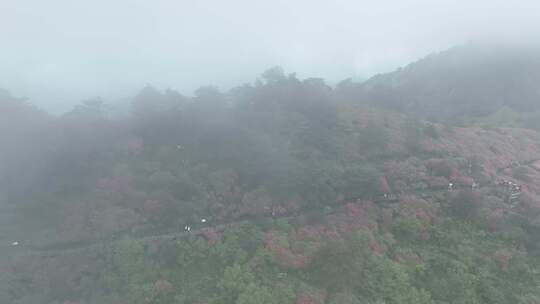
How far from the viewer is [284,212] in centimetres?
1900

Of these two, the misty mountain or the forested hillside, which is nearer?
the forested hillside

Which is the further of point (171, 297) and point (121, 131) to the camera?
point (121, 131)

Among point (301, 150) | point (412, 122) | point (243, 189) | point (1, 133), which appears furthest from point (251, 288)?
point (412, 122)

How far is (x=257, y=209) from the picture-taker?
18953 millimetres

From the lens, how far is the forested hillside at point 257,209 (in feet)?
50.8

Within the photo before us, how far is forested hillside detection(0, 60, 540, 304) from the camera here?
15.5 metres

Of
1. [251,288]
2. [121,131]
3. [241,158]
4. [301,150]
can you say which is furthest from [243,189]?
[121,131]

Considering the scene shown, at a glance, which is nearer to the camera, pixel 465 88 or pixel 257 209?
pixel 257 209

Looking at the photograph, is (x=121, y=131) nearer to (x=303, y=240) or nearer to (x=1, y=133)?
(x=1, y=133)

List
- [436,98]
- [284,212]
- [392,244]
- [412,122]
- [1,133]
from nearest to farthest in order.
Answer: [392,244] → [284,212] → [1,133] → [412,122] → [436,98]

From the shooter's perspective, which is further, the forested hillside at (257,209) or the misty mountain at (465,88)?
the misty mountain at (465,88)

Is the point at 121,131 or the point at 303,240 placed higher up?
the point at 121,131

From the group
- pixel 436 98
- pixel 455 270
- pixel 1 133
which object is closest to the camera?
pixel 455 270

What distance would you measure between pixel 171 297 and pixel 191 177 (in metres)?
6.57
